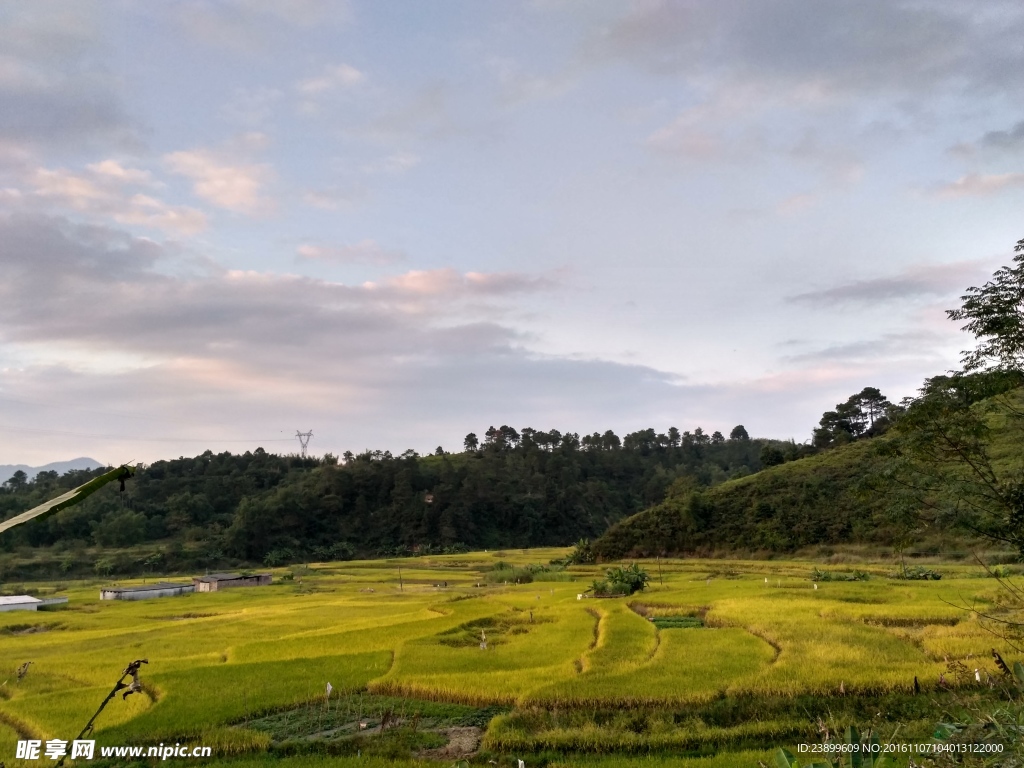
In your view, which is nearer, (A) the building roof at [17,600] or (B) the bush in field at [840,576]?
(B) the bush in field at [840,576]

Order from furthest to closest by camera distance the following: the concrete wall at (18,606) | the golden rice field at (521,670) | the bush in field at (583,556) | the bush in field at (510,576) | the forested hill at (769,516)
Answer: the bush in field at (583,556), the forested hill at (769,516), the bush in field at (510,576), the concrete wall at (18,606), the golden rice field at (521,670)

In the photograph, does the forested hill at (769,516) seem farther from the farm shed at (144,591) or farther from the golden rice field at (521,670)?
the farm shed at (144,591)

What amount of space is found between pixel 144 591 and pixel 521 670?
34.5 m

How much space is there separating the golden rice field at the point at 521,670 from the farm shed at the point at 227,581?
579 inches

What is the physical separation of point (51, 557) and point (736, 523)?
60443mm

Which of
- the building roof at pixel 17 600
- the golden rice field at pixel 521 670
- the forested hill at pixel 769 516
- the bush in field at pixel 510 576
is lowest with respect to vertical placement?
the bush in field at pixel 510 576

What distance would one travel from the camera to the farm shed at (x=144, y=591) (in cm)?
3881

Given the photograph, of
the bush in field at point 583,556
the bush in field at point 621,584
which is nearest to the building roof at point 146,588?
the bush in field at point 583,556

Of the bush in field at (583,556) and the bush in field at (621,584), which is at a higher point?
the bush in field at (621,584)

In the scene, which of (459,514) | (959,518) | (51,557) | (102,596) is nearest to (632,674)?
(959,518)

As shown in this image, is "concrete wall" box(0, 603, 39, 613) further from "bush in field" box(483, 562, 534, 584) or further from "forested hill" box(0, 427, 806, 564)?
"forested hill" box(0, 427, 806, 564)

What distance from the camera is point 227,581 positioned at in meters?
43.5

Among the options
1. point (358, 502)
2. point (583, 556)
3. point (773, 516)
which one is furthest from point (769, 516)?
point (358, 502)

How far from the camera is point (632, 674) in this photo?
14391 mm
